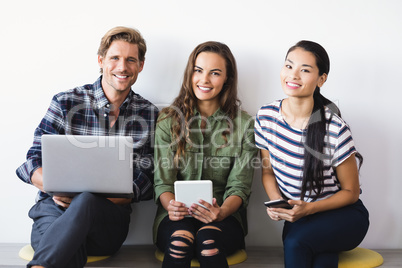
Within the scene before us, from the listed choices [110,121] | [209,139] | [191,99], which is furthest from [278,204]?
[110,121]

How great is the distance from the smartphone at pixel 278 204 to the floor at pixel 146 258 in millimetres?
350

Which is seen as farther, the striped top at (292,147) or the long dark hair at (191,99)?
the long dark hair at (191,99)

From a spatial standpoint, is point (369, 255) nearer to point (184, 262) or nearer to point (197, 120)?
point (184, 262)

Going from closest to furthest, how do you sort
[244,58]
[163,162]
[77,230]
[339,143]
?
1. [77,230]
2. [339,143]
3. [163,162]
4. [244,58]

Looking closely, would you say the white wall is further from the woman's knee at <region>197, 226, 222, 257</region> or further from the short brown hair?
the woman's knee at <region>197, 226, 222, 257</region>

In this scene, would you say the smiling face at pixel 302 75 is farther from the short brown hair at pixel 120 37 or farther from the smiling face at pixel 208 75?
the short brown hair at pixel 120 37

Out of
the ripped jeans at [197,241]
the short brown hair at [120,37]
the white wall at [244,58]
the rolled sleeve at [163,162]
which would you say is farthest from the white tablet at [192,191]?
the short brown hair at [120,37]

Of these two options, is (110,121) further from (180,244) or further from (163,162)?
(180,244)

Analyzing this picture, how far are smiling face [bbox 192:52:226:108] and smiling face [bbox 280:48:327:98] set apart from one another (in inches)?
13.3

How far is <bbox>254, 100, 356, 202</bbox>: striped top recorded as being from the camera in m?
1.84

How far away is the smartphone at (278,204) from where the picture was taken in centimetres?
174

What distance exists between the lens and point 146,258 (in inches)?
80.8

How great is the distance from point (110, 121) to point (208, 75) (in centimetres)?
54

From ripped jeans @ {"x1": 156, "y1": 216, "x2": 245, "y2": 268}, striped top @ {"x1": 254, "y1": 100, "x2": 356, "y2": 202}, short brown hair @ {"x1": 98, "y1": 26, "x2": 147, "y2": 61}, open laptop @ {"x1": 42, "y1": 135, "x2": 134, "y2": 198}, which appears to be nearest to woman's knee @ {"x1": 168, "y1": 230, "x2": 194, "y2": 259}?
ripped jeans @ {"x1": 156, "y1": 216, "x2": 245, "y2": 268}
